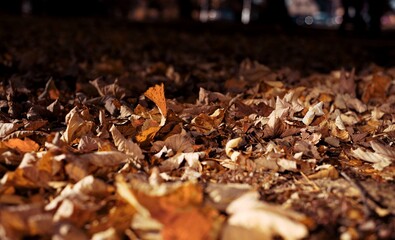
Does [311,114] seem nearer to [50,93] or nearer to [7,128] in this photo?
[7,128]

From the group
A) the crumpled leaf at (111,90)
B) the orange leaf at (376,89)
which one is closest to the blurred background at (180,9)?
the orange leaf at (376,89)

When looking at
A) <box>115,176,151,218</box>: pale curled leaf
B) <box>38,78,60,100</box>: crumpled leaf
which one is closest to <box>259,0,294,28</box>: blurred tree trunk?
<box>38,78,60,100</box>: crumpled leaf

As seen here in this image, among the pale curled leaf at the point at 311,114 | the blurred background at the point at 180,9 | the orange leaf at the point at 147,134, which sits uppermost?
the pale curled leaf at the point at 311,114

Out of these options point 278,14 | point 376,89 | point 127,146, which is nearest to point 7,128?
point 127,146

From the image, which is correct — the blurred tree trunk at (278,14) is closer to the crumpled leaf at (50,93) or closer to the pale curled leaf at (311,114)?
the crumpled leaf at (50,93)

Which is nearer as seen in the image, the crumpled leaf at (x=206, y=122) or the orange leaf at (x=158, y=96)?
the orange leaf at (x=158, y=96)

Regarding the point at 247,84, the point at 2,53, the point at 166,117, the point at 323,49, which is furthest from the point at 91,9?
the point at 166,117

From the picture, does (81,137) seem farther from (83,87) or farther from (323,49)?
(323,49)

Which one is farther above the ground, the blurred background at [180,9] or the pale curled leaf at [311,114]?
the pale curled leaf at [311,114]
